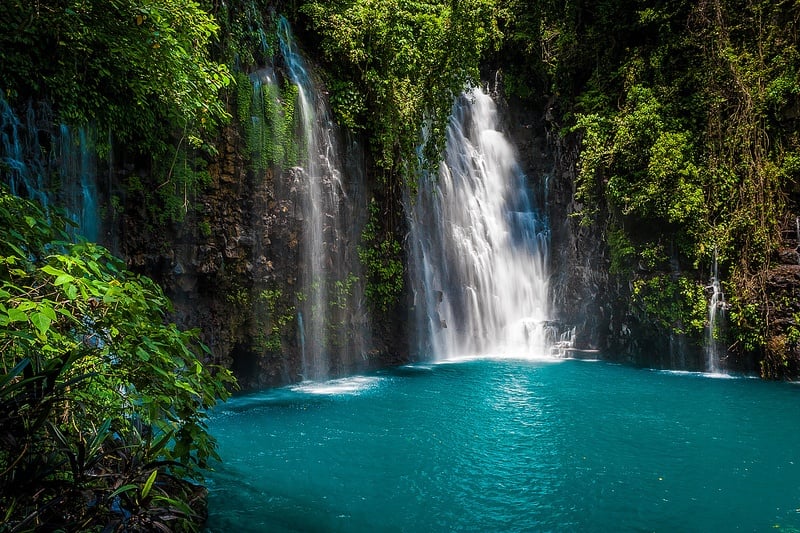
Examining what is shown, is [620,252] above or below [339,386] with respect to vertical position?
above

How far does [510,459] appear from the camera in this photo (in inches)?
262

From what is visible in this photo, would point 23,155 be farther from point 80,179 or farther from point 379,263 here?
point 379,263

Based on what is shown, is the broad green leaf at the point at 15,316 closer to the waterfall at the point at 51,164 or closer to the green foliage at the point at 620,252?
the waterfall at the point at 51,164

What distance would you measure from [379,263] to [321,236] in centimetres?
205

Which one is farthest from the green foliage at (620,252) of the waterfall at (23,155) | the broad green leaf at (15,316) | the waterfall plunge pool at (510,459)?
the broad green leaf at (15,316)

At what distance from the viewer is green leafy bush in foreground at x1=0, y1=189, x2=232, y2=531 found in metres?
2.56

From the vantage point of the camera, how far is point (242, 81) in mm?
11336

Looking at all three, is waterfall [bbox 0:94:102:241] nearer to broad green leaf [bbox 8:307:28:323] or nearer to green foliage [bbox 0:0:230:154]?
green foliage [bbox 0:0:230:154]

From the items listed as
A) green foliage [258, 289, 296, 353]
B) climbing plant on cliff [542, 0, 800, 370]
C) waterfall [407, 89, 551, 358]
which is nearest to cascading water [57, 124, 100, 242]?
green foliage [258, 289, 296, 353]

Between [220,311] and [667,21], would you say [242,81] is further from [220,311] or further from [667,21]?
[667,21]

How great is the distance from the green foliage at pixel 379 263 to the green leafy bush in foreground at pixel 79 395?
33.6 feet

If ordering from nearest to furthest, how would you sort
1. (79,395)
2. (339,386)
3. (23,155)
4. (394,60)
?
(79,395) → (23,155) → (339,386) → (394,60)

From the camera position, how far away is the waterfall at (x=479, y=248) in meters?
16.1

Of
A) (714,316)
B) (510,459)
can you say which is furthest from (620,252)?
(510,459)
